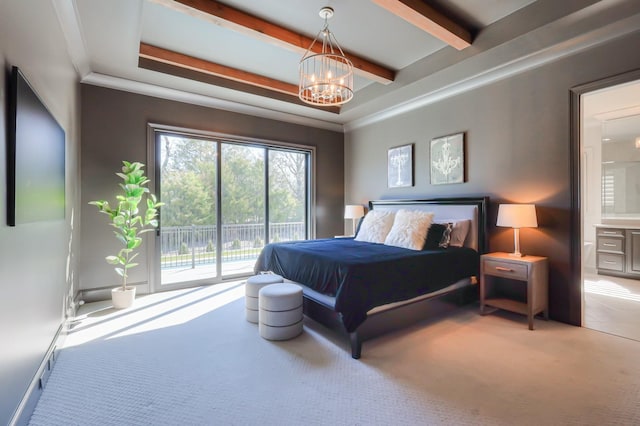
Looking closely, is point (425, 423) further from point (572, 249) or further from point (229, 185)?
point (229, 185)

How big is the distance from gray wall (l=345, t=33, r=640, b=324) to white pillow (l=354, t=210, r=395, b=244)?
793 millimetres

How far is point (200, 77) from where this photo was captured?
384 centimetres

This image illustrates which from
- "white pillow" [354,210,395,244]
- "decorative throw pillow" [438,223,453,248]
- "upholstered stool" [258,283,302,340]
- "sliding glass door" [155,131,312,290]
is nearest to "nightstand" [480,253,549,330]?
"decorative throw pillow" [438,223,453,248]

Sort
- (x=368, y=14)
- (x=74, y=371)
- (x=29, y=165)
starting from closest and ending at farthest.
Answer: (x=29, y=165) < (x=74, y=371) < (x=368, y=14)

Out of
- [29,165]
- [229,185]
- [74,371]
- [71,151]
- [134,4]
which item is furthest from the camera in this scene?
[229,185]

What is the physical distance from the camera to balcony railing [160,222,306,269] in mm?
4312

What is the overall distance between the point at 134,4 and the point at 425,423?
366cm

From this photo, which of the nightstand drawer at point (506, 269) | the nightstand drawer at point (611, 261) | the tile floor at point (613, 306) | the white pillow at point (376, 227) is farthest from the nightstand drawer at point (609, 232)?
the white pillow at point (376, 227)

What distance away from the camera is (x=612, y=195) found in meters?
5.02

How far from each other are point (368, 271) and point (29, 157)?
2.30 m

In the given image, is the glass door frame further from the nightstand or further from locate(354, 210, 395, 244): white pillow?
the nightstand

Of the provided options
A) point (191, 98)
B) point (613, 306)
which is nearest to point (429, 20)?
point (191, 98)

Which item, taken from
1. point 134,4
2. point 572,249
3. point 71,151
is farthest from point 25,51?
point 572,249

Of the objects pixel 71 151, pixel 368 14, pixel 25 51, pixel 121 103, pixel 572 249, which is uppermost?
pixel 368 14
